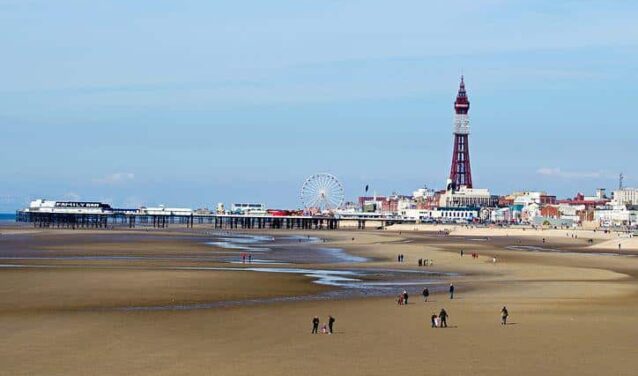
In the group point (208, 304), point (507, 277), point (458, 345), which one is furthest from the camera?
point (507, 277)

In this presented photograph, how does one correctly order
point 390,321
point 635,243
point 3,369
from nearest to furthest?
1. point 3,369
2. point 390,321
3. point 635,243

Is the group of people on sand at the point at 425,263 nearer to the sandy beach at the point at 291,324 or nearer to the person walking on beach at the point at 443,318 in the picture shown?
the sandy beach at the point at 291,324

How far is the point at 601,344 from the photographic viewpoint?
87.2 feet

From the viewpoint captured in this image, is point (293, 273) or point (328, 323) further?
point (293, 273)

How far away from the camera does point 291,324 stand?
30.3 metres

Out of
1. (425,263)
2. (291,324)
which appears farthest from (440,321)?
(425,263)

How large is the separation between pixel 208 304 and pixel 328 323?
326 inches

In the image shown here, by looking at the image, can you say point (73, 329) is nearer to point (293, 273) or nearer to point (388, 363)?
point (388, 363)

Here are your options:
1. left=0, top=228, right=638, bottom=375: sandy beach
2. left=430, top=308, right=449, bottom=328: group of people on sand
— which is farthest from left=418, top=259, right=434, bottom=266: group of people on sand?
left=430, top=308, right=449, bottom=328: group of people on sand

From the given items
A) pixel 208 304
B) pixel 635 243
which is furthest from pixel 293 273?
pixel 635 243

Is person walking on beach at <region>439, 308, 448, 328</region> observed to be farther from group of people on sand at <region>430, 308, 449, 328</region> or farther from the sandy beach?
the sandy beach

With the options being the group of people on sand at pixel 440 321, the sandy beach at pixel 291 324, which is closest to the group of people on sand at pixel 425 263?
the sandy beach at pixel 291 324

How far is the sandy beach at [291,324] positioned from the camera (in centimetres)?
2358

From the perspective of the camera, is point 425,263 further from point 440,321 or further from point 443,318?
point 443,318
